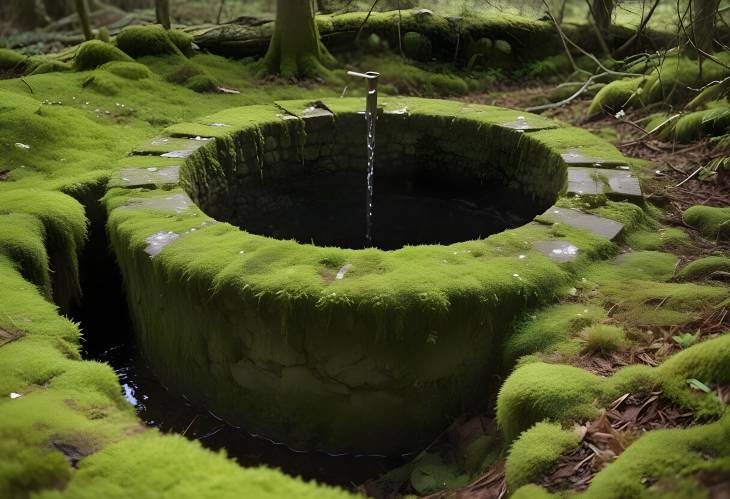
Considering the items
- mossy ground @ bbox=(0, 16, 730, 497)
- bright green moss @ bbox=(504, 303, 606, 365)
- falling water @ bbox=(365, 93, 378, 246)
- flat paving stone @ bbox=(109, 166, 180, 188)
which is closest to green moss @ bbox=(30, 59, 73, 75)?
mossy ground @ bbox=(0, 16, 730, 497)

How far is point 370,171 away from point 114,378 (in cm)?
427

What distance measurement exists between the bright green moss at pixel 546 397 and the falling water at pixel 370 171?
3980 millimetres

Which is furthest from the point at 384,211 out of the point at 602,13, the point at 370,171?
the point at 602,13

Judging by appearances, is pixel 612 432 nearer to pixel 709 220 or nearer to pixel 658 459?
pixel 658 459

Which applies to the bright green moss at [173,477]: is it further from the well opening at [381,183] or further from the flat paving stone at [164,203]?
the well opening at [381,183]

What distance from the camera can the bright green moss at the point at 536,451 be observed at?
2.44m

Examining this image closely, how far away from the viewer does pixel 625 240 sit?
177 inches

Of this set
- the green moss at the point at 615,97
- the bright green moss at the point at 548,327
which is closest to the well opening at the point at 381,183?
the green moss at the point at 615,97

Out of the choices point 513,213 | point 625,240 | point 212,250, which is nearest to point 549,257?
point 625,240

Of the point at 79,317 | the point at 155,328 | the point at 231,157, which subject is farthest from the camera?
the point at 231,157

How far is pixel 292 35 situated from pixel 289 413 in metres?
7.05

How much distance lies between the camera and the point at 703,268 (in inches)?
157

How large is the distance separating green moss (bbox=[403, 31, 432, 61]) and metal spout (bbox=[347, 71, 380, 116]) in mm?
4646

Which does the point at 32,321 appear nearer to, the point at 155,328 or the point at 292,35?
the point at 155,328
